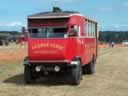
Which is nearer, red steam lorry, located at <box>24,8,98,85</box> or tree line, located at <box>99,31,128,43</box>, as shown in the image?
red steam lorry, located at <box>24,8,98,85</box>

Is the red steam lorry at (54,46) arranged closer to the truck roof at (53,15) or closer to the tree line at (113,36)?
the truck roof at (53,15)

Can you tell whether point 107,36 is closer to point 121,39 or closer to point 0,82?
point 121,39

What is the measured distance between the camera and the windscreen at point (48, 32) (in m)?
18.3

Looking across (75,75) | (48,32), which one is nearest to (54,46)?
(48,32)

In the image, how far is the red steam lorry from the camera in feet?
58.5

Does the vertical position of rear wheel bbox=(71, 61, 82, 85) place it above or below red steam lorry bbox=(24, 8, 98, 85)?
below

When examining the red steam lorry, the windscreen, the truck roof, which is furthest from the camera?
the truck roof

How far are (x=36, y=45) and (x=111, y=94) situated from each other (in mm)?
3918

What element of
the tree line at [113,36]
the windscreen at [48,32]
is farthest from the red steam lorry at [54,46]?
the tree line at [113,36]

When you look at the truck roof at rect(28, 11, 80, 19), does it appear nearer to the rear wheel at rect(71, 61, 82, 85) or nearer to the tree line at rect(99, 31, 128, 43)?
the rear wheel at rect(71, 61, 82, 85)

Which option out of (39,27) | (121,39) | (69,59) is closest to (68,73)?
(69,59)

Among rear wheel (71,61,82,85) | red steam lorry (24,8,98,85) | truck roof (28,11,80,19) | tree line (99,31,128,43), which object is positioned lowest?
tree line (99,31,128,43)

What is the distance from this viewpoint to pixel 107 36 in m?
130

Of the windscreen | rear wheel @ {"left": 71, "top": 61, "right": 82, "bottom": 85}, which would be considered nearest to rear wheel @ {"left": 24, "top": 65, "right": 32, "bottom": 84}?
the windscreen
